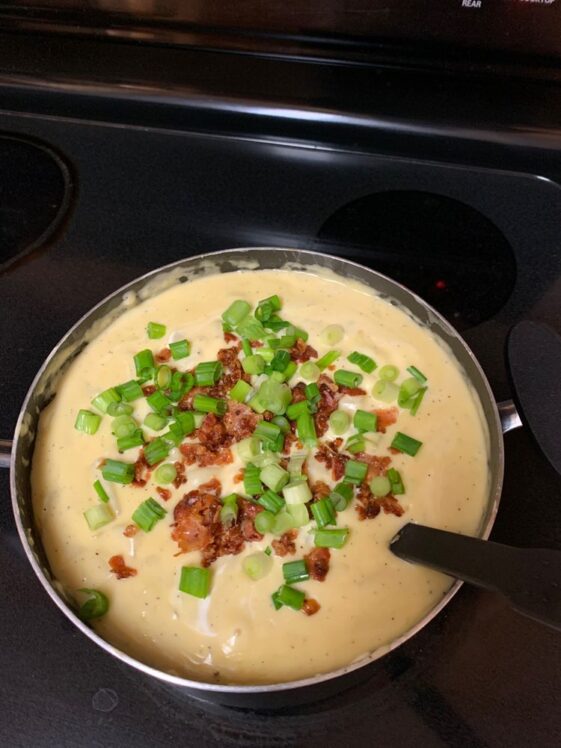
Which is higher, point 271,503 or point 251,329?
point 251,329

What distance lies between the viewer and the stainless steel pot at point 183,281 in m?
1.01

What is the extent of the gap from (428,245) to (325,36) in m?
0.53

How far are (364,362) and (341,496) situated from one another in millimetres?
308

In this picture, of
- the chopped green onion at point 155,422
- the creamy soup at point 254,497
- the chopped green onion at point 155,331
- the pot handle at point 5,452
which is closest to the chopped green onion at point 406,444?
the creamy soup at point 254,497

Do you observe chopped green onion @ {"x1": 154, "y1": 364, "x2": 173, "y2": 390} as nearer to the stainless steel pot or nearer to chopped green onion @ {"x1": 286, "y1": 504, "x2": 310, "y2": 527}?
the stainless steel pot

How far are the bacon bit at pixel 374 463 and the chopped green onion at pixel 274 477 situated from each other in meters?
0.15

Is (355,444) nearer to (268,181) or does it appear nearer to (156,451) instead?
(156,451)

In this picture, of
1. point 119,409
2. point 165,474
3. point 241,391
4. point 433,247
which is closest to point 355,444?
point 241,391

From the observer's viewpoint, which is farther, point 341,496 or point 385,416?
point 385,416

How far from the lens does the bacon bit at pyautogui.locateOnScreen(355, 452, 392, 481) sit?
4.19 ft

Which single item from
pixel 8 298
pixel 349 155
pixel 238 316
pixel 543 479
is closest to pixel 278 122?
pixel 349 155

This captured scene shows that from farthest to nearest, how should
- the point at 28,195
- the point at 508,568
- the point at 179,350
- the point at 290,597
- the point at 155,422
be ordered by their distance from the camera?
1. the point at 28,195
2. the point at 179,350
3. the point at 155,422
4. the point at 290,597
5. the point at 508,568

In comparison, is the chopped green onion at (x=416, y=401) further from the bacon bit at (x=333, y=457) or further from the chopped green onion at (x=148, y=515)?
the chopped green onion at (x=148, y=515)

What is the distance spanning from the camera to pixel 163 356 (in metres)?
1.47
